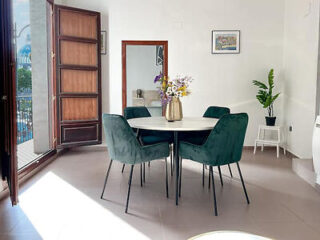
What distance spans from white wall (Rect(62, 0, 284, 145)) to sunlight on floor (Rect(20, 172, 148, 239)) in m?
2.58

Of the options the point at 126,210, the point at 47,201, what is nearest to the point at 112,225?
the point at 126,210

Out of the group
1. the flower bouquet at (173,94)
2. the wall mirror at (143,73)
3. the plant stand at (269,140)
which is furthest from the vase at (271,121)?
the flower bouquet at (173,94)

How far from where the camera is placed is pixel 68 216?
2.86m

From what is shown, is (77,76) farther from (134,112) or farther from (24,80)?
(134,112)

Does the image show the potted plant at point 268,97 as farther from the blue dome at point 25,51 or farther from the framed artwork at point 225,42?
the blue dome at point 25,51

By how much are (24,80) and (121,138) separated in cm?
306

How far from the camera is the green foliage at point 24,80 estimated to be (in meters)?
5.18

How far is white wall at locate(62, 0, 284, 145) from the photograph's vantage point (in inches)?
223

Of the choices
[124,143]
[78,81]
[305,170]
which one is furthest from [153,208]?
[78,81]

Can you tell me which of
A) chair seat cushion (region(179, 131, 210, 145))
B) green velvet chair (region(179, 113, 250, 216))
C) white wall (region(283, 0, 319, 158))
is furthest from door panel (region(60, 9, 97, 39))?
white wall (region(283, 0, 319, 158))

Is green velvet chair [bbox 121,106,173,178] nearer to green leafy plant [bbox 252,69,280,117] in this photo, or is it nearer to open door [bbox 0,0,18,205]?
open door [bbox 0,0,18,205]

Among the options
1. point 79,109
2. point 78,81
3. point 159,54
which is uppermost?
point 159,54

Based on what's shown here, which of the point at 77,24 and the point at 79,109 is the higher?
the point at 77,24

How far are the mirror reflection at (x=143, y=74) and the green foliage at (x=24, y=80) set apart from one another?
1.88 meters
